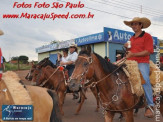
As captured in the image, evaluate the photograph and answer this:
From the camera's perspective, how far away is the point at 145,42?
3842 mm

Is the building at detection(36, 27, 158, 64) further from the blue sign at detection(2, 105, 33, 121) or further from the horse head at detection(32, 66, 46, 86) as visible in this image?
the blue sign at detection(2, 105, 33, 121)

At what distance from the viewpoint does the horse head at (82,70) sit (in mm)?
3420

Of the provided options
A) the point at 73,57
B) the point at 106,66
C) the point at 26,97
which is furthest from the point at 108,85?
the point at 73,57

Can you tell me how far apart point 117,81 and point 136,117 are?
10.5 feet

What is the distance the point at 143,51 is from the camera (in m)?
3.77

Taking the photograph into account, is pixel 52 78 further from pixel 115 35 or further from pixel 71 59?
pixel 115 35

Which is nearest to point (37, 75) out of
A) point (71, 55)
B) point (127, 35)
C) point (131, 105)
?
point (71, 55)

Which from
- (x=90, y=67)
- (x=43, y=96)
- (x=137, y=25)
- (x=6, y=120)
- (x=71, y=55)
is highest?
(x=137, y=25)

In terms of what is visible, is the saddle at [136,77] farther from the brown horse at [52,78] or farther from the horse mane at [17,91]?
the brown horse at [52,78]

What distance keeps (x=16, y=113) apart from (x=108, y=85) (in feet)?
7.15

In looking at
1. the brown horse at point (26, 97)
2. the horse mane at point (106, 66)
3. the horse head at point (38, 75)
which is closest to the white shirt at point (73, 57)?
the horse head at point (38, 75)

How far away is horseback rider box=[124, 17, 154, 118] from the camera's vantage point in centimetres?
378

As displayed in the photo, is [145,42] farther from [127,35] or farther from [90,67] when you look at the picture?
[127,35]

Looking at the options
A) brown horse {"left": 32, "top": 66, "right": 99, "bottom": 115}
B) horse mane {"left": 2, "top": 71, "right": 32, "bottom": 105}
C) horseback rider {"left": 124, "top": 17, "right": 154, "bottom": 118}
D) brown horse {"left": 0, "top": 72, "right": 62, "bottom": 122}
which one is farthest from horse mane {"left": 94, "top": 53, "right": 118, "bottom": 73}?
brown horse {"left": 32, "top": 66, "right": 99, "bottom": 115}
